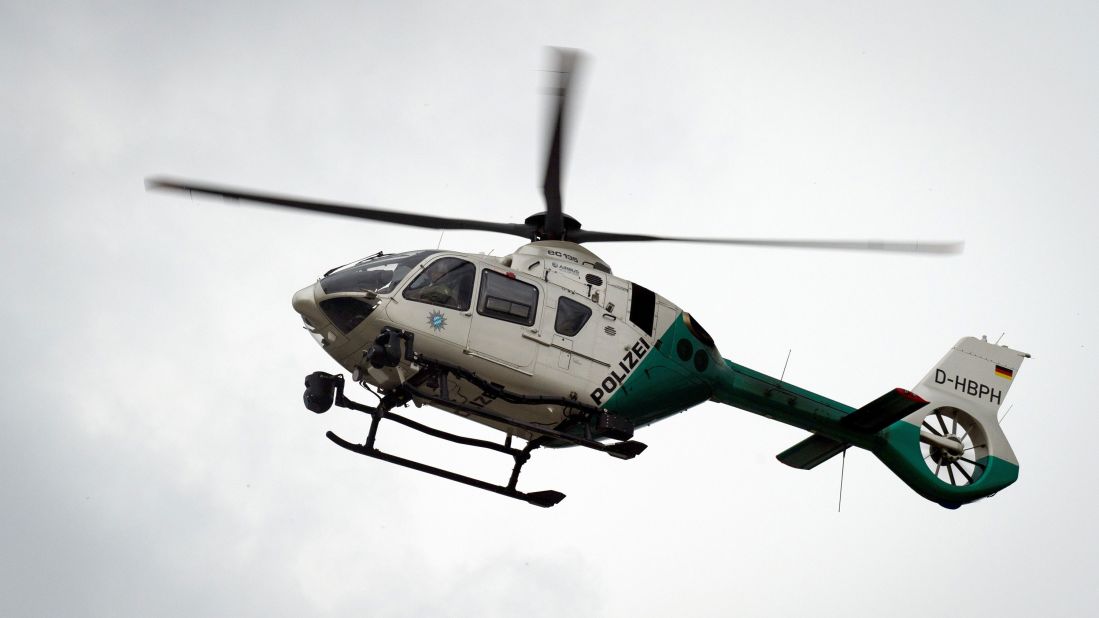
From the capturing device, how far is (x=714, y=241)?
593 inches

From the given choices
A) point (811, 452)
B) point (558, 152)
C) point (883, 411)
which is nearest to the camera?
point (558, 152)

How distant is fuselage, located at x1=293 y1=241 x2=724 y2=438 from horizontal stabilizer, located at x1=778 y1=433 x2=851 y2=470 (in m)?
3.21

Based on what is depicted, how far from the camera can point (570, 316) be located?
561 inches

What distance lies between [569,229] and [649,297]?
4.87ft

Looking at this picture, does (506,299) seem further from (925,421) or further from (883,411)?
(925,421)

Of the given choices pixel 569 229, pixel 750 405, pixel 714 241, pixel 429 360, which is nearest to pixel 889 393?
pixel 750 405

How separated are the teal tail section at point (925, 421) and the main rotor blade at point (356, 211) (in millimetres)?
3653

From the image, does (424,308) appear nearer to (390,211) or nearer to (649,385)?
(390,211)

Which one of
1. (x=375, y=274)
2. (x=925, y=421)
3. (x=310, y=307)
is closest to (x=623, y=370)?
(x=375, y=274)

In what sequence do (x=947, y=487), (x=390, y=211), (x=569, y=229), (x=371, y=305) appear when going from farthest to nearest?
(x=947, y=487)
(x=569, y=229)
(x=390, y=211)
(x=371, y=305)

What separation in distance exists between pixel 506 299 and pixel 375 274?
162 centimetres

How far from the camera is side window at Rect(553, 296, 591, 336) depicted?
1414 cm

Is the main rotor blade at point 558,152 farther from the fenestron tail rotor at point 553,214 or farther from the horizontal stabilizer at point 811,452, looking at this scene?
the horizontal stabilizer at point 811,452

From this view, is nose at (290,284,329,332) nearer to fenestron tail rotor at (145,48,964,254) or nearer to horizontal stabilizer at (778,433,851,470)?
fenestron tail rotor at (145,48,964,254)
